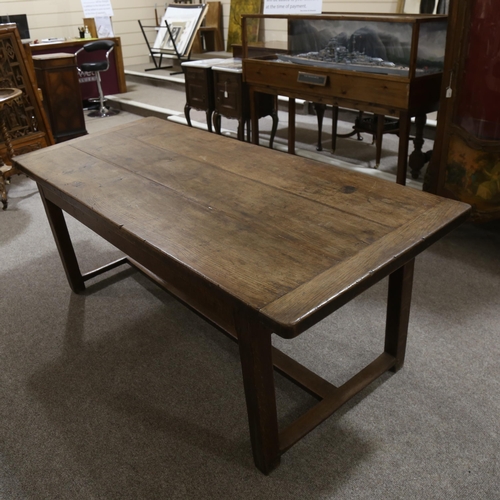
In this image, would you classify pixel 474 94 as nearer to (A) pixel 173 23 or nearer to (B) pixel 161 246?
A: (B) pixel 161 246

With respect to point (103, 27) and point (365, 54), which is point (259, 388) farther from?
point (103, 27)

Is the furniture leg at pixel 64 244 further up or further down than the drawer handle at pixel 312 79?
further down

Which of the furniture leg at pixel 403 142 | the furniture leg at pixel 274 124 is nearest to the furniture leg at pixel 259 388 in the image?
the furniture leg at pixel 403 142

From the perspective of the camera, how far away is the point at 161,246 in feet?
4.18

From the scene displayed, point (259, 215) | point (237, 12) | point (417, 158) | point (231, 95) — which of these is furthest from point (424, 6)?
point (259, 215)

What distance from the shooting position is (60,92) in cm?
454

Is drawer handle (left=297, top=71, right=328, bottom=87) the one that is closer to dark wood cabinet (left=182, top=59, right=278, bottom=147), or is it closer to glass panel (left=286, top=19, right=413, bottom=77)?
glass panel (left=286, top=19, right=413, bottom=77)

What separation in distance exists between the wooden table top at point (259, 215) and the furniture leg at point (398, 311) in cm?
25

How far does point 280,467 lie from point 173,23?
21.1 ft

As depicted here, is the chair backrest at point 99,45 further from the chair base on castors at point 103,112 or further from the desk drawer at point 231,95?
the desk drawer at point 231,95

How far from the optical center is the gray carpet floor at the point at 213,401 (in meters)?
1.38

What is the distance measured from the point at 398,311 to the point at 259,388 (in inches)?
23.9

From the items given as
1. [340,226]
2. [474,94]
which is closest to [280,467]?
[340,226]

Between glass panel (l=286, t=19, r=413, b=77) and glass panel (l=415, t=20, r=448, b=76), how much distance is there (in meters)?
0.08
